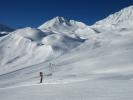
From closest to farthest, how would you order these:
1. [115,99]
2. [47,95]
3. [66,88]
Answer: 1. [115,99]
2. [47,95]
3. [66,88]

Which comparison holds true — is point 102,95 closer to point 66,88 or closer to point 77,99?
point 77,99

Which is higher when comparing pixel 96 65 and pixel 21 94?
pixel 96 65

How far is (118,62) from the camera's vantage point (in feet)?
252

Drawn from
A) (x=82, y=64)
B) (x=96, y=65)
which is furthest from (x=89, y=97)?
(x=82, y=64)

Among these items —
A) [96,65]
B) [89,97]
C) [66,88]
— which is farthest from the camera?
[96,65]

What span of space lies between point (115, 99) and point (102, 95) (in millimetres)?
1973

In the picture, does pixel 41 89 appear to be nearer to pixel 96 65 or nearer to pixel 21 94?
pixel 21 94

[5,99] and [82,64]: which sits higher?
[82,64]

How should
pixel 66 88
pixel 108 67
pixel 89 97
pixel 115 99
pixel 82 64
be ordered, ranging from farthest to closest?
pixel 82 64, pixel 108 67, pixel 66 88, pixel 89 97, pixel 115 99

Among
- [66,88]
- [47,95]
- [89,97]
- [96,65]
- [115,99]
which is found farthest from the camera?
[96,65]

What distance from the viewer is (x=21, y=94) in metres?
21.5

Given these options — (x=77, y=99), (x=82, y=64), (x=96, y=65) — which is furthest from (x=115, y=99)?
(x=82, y=64)

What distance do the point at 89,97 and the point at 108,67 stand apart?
180 feet

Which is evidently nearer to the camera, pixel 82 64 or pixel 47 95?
pixel 47 95
